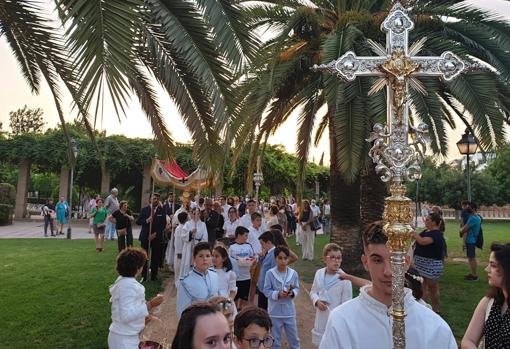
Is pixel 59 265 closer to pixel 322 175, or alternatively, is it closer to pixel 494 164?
pixel 322 175

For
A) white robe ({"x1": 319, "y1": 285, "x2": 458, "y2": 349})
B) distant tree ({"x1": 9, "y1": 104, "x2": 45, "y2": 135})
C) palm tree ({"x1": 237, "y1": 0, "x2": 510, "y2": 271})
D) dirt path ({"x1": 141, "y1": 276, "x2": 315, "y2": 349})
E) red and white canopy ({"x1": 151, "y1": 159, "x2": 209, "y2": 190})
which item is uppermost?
distant tree ({"x1": 9, "y1": 104, "x2": 45, "y2": 135})

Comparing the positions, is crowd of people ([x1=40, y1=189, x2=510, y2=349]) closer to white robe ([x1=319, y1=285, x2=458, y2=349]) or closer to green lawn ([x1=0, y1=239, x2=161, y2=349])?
white robe ([x1=319, y1=285, x2=458, y2=349])

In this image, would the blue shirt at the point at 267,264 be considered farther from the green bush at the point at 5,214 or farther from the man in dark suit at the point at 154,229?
the green bush at the point at 5,214

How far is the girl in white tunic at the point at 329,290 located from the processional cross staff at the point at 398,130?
2572 mm

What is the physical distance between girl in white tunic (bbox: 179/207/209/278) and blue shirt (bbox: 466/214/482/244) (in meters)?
6.28

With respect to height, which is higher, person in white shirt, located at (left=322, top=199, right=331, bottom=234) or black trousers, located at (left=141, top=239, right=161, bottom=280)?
person in white shirt, located at (left=322, top=199, right=331, bottom=234)

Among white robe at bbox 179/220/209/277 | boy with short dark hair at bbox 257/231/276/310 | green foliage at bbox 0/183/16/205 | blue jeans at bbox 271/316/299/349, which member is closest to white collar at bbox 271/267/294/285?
blue jeans at bbox 271/316/299/349

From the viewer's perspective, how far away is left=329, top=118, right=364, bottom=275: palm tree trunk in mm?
10547

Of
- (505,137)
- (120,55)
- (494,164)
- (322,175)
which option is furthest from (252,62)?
(494,164)

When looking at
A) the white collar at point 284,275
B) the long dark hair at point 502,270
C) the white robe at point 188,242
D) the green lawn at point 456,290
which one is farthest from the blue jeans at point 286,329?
the white robe at point 188,242

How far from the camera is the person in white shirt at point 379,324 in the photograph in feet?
6.46

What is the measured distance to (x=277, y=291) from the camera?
4.98m

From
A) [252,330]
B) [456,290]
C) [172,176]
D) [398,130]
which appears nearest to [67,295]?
[172,176]

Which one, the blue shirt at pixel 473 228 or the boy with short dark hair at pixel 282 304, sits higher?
the blue shirt at pixel 473 228
